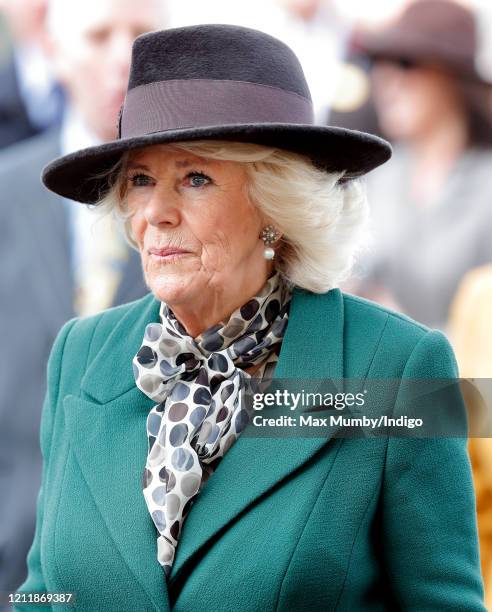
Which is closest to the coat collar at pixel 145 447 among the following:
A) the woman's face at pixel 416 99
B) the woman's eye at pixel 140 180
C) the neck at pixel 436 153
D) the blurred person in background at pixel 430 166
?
the woman's eye at pixel 140 180

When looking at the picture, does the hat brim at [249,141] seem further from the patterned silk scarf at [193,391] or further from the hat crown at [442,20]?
the hat crown at [442,20]

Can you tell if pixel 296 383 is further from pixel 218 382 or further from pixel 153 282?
pixel 153 282

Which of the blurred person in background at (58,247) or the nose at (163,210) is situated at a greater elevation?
the blurred person in background at (58,247)

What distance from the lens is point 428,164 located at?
19.6 feet

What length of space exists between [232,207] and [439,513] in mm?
873

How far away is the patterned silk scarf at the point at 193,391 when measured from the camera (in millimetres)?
2574

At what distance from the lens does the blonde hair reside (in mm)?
2639

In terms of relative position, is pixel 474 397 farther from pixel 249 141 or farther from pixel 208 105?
pixel 208 105

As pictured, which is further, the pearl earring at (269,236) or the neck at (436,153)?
the neck at (436,153)

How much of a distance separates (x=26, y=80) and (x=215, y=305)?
3559 mm

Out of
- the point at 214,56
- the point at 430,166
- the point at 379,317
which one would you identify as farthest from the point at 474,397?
the point at 430,166

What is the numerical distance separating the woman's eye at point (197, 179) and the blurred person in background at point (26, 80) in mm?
3236

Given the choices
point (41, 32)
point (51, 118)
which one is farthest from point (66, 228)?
point (41, 32)

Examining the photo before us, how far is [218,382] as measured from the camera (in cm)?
270
